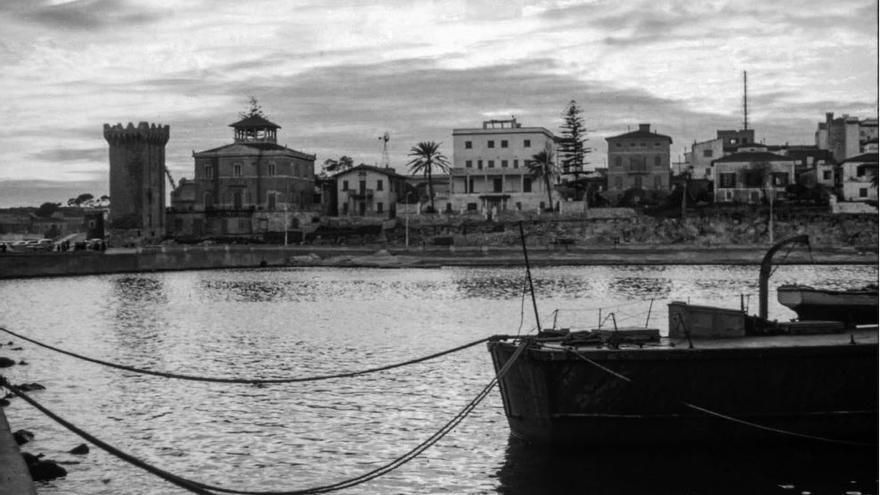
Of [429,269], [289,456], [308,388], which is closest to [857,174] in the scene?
[429,269]

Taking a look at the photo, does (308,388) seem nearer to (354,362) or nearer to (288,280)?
(354,362)

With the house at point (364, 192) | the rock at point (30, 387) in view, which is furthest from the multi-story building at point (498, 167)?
the rock at point (30, 387)

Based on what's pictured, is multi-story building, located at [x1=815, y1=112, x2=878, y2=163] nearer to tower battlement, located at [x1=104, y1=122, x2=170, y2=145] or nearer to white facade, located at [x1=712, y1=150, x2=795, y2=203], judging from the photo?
white facade, located at [x1=712, y1=150, x2=795, y2=203]

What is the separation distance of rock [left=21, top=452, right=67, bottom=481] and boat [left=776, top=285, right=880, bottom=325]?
23557 millimetres

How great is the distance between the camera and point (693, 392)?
17.1m

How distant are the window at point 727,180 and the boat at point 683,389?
101069 millimetres

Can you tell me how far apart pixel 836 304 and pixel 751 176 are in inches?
3328

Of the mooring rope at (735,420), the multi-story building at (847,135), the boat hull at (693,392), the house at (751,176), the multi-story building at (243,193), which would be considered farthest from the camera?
the multi-story building at (847,135)

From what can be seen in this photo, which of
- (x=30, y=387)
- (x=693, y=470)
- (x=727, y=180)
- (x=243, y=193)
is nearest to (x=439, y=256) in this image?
(x=243, y=193)

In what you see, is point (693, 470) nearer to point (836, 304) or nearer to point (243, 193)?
point (836, 304)

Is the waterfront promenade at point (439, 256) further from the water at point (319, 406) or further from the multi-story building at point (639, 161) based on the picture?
the water at point (319, 406)

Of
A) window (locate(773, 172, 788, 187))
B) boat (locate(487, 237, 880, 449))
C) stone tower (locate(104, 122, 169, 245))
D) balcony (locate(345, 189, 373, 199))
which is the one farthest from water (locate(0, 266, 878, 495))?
balcony (locate(345, 189, 373, 199))

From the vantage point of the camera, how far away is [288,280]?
8425 cm

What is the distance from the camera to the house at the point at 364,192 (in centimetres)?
12212
